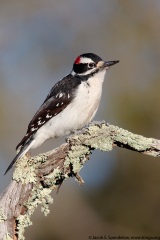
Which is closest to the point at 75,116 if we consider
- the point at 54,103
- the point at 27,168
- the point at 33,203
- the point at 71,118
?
the point at 71,118

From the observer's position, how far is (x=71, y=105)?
515 cm

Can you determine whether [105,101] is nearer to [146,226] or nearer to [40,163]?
[146,226]

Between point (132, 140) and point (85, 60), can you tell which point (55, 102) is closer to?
point (85, 60)

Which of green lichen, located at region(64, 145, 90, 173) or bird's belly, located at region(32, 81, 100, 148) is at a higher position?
bird's belly, located at region(32, 81, 100, 148)

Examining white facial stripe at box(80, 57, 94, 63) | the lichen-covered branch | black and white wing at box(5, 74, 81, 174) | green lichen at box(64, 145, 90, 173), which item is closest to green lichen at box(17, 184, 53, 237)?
the lichen-covered branch

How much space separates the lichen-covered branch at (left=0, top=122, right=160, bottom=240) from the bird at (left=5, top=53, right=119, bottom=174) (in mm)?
1125

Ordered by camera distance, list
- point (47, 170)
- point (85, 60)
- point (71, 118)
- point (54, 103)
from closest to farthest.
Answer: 1. point (47, 170)
2. point (71, 118)
3. point (54, 103)
4. point (85, 60)

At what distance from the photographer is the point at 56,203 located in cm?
543

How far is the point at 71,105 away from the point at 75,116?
0.32 ft

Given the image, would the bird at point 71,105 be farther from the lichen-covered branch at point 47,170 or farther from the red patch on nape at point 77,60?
the lichen-covered branch at point 47,170

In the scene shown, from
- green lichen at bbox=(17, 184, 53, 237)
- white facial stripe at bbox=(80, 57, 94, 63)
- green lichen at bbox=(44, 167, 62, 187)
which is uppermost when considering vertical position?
white facial stripe at bbox=(80, 57, 94, 63)

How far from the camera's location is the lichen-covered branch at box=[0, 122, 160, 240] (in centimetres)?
364

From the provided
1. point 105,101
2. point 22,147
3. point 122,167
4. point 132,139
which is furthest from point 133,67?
point 132,139

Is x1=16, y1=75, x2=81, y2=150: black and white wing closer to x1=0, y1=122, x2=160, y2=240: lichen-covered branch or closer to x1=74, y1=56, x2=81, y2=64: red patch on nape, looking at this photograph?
x1=74, y1=56, x2=81, y2=64: red patch on nape
